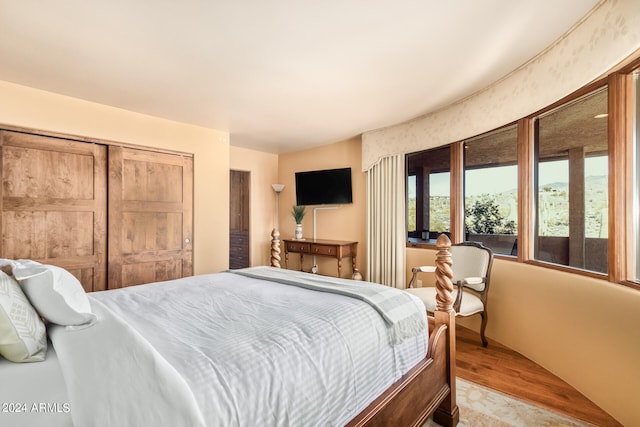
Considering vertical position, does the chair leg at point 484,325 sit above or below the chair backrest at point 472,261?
below

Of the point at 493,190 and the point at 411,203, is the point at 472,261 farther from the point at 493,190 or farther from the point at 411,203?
the point at 411,203

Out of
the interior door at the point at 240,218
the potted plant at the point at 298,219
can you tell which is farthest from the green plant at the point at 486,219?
the interior door at the point at 240,218

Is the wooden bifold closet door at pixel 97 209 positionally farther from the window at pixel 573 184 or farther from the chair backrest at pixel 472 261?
the window at pixel 573 184

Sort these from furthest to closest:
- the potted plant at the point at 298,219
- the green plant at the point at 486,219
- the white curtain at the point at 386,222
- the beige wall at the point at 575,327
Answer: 1. the potted plant at the point at 298,219
2. the white curtain at the point at 386,222
3. the green plant at the point at 486,219
4. the beige wall at the point at 575,327

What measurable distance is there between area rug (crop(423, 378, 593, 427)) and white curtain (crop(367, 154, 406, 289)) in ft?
6.62

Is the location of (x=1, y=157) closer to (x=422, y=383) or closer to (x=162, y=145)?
(x=162, y=145)

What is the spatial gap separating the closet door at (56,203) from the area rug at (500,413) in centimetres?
347

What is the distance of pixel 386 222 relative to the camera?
424 centimetres

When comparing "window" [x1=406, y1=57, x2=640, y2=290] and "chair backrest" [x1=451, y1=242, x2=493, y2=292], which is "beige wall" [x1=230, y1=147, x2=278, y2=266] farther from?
"chair backrest" [x1=451, y1=242, x2=493, y2=292]

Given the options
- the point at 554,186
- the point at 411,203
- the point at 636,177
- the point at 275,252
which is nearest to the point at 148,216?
the point at 275,252

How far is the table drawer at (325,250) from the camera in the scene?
4.51 m

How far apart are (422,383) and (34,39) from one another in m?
3.26

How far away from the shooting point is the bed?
0.78 meters

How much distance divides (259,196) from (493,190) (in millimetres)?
3783
